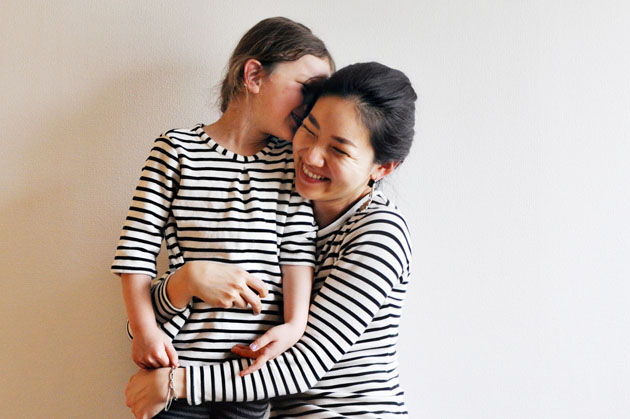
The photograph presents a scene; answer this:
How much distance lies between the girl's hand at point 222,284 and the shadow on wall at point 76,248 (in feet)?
1.18

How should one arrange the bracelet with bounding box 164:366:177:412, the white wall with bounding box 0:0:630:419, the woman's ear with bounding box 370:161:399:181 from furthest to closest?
1. the white wall with bounding box 0:0:630:419
2. the woman's ear with bounding box 370:161:399:181
3. the bracelet with bounding box 164:366:177:412

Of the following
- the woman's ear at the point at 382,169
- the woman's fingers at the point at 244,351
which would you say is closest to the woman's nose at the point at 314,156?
the woman's ear at the point at 382,169

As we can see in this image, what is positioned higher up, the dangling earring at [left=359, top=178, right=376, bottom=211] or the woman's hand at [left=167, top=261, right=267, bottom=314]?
the dangling earring at [left=359, top=178, right=376, bottom=211]

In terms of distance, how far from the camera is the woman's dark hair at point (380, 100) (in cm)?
99

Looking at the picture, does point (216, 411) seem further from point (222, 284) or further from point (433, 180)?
point (433, 180)

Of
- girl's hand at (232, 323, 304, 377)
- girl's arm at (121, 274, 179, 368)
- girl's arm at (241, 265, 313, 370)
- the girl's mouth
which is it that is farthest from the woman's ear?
girl's arm at (121, 274, 179, 368)

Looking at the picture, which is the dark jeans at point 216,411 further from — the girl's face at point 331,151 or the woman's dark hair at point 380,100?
the woman's dark hair at point 380,100

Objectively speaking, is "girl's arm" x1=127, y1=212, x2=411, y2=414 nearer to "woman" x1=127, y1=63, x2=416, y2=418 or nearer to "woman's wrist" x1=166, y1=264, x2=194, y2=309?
"woman" x1=127, y1=63, x2=416, y2=418

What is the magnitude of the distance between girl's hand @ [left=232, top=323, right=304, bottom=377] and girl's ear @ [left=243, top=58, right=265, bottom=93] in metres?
0.42

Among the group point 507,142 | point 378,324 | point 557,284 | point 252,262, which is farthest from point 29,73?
point 557,284

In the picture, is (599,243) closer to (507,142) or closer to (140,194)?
(507,142)

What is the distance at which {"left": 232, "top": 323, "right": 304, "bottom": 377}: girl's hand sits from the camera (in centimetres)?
96

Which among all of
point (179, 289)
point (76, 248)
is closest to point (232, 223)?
point (179, 289)

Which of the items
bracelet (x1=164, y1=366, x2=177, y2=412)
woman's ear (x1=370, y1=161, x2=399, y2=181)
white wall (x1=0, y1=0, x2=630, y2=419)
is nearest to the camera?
bracelet (x1=164, y1=366, x2=177, y2=412)
